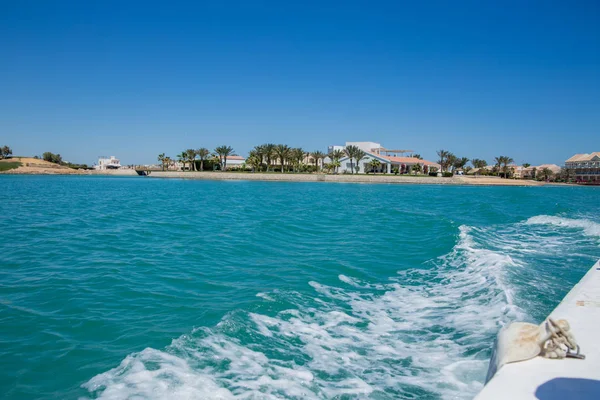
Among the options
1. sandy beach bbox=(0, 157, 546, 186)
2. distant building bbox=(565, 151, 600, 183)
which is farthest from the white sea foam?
distant building bbox=(565, 151, 600, 183)

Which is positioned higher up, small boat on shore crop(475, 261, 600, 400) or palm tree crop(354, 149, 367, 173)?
palm tree crop(354, 149, 367, 173)

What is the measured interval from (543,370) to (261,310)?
18.4ft

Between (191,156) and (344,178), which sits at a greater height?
(191,156)

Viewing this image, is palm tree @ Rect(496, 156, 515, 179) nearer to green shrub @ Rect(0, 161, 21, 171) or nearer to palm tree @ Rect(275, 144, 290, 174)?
palm tree @ Rect(275, 144, 290, 174)

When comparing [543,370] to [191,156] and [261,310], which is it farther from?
[191,156]

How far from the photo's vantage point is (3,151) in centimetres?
14900

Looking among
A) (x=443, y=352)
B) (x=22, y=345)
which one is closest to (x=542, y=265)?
(x=443, y=352)

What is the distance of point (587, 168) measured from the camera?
140 meters

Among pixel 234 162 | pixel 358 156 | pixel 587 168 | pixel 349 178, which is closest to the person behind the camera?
pixel 349 178

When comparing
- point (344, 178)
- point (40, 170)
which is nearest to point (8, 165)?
point (40, 170)

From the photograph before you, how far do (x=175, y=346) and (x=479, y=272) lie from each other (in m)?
9.31

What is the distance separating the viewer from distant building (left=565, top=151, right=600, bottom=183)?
135750mm

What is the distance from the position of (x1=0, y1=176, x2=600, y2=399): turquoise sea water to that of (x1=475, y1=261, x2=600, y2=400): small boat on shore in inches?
44.7

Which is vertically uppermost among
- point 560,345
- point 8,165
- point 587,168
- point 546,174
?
point 587,168
